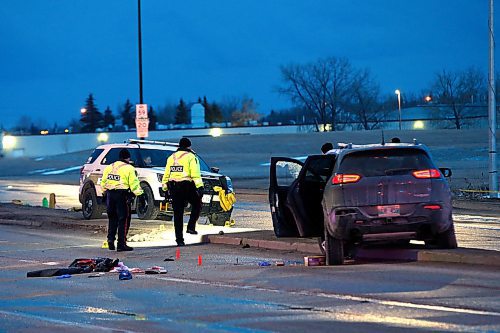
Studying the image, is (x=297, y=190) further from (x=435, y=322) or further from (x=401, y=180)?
(x=435, y=322)

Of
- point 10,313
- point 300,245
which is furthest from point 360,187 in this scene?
point 10,313

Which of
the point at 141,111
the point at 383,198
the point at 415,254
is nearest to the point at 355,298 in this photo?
the point at 383,198

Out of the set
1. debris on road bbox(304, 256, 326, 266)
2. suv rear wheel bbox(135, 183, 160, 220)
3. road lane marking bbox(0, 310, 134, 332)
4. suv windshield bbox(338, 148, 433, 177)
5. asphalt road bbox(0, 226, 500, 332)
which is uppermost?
suv windshield bbox(338, 148, 433, 177)

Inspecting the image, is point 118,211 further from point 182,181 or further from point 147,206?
point 147,206

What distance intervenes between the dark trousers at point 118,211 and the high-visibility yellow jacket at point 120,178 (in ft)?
0.31

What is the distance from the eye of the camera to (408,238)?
514 inches

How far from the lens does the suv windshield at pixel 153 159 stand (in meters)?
22.2

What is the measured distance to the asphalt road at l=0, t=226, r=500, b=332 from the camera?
9.07 metres

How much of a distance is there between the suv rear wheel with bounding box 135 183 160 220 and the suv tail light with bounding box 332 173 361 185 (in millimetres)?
9365

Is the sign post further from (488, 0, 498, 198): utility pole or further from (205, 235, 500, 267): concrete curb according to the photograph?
(205, 235, 500, 267): concrete curb

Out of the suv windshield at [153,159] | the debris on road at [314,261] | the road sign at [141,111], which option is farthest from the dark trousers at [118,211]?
the road sign at [141,111]

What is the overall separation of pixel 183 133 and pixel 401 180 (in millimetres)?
Result: 89439

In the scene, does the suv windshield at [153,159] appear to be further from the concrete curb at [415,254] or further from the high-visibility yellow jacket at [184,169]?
the concrete curb at [415,254]

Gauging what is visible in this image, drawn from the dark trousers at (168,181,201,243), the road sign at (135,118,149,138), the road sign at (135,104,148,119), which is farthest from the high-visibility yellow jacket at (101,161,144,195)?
the road sign at (135,104,148,119)
